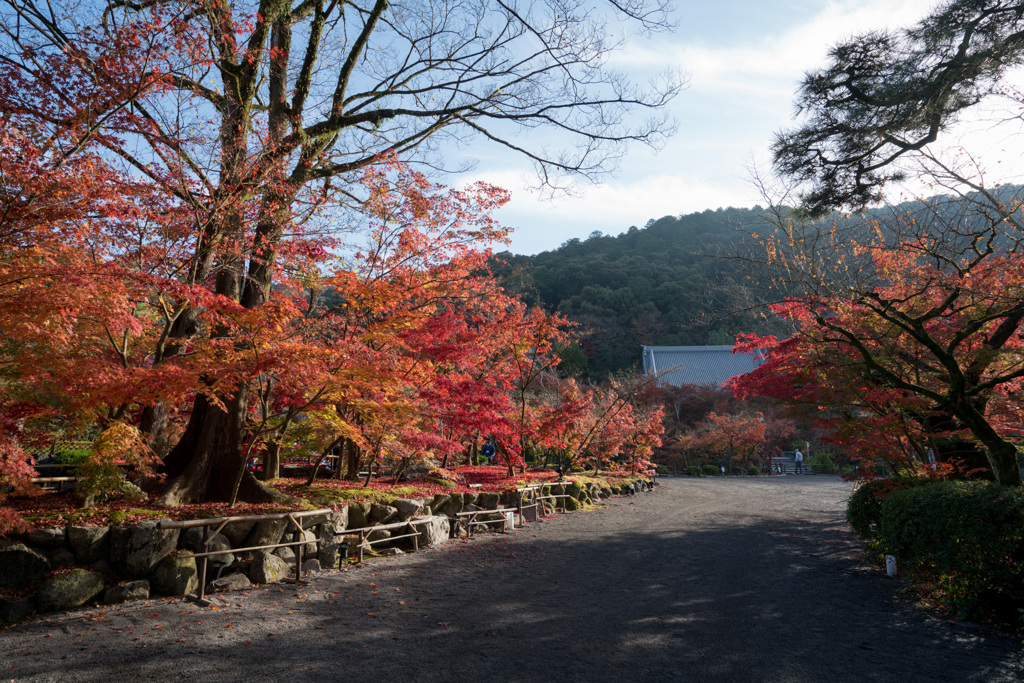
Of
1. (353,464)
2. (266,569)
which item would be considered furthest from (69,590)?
(353,464)

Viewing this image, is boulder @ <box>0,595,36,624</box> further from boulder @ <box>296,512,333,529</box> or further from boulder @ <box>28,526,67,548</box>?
boulder @ <box>296,512,333,529</box>

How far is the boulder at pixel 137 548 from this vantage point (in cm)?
560

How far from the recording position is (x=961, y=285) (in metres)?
5.92

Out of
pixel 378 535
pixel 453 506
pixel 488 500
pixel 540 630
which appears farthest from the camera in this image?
pixel 488 500

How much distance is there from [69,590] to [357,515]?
373cm

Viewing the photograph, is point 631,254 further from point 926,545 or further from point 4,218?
point 4,218

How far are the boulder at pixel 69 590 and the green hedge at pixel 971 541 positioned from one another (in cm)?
836

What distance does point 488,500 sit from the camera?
445 inches

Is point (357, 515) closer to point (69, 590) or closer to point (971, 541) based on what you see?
point (69, 590)

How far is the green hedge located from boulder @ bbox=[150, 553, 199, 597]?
7.68 m

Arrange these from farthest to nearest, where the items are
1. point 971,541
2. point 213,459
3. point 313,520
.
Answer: point 213,459
point 313,520
point 971,541

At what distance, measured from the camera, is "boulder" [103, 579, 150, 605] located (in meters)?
5.31

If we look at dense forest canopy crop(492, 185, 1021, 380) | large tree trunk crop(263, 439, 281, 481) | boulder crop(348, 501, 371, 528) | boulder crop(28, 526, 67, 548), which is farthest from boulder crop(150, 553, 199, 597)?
dense forest canopy crop(492, 185, 1021, 380)

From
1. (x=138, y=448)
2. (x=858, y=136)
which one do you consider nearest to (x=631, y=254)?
(x=858, y=136)
